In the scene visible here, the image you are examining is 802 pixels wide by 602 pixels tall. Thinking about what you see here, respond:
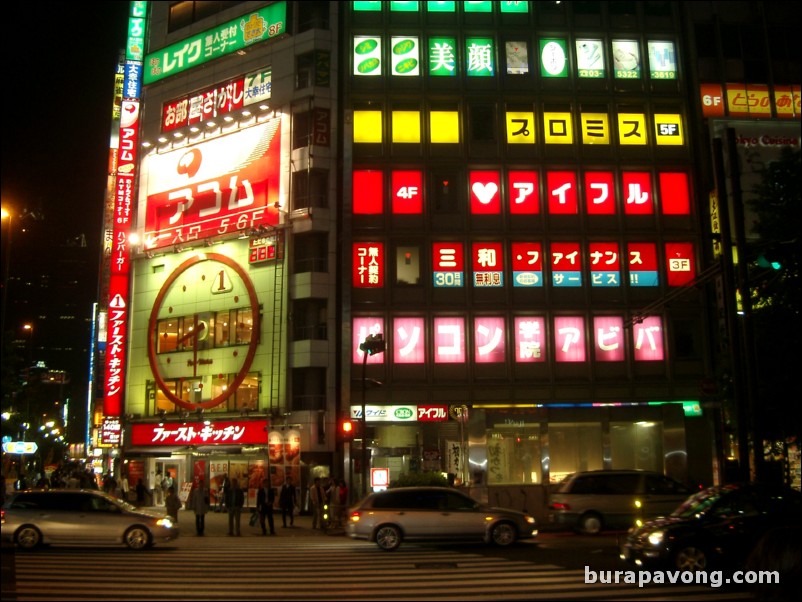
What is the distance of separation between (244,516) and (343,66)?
22.8m

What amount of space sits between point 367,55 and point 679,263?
18916 mm

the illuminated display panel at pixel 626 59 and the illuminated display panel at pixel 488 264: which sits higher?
the illuminated display panel at pixel 626 59

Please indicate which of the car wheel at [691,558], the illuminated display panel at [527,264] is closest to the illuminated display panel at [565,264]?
the illuminated display panel at [527,264]

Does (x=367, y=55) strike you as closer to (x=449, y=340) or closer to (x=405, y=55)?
(x=405, y=55)

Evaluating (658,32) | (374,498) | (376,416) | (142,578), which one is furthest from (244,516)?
(658,32)

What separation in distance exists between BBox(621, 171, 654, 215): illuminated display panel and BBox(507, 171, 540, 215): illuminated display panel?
4.47 m

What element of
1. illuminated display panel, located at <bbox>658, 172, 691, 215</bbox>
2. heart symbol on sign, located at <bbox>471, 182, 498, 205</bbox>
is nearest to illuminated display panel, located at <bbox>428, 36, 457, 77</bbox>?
heart symbol on sign, located at <bbox>471, 182, 498, 205</bbox>

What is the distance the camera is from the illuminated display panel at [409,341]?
124 feet

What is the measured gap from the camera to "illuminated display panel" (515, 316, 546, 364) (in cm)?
3794

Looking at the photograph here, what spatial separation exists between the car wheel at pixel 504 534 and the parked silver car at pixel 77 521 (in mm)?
8656

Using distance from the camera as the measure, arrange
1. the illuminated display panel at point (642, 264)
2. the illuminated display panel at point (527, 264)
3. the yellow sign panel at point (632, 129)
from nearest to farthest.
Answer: the illuminated display panel at point (527, 264)
the illuminated display panel at point (642, 264)
the yellow sign panel at point (632, 129)

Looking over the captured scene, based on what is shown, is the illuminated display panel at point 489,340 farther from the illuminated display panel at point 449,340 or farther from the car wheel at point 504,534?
the car wheel at point 504,534

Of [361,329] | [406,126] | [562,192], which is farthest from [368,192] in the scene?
[562,192]

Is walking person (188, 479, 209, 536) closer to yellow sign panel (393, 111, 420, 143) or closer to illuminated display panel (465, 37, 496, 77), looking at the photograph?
yellow sign panel (393, 111, 420, 143)
